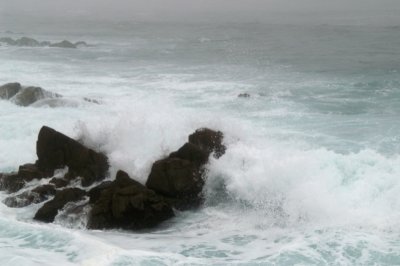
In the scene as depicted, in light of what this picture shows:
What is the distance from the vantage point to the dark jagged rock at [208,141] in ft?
52.6

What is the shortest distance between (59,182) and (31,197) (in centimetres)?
93

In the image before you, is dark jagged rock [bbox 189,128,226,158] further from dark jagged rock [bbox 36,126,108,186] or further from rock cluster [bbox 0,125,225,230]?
dark jagged rock [bbox 36,126,108,186]

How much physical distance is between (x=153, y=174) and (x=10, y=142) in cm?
747

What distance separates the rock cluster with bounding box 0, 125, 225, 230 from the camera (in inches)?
525

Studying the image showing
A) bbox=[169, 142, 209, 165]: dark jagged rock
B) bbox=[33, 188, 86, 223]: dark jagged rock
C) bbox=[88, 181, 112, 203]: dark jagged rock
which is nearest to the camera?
bbox=[33, 188, 86, 223]: dark jagged rock

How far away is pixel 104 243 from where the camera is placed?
37.7 feet

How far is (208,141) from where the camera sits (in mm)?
16219

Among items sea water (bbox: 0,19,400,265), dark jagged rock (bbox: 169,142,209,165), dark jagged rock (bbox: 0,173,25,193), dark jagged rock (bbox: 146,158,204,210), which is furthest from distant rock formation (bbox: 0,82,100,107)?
dark jagged rock (bbox: 146,158,204,210)

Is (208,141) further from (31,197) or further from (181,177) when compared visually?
(31,197)

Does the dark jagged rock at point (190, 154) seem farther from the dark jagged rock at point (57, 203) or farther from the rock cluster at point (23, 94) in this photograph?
the rock cluster at point (23, 94)

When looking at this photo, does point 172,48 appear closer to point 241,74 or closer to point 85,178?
point 241,74

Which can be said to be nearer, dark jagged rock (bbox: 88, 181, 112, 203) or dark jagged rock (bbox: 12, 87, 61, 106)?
dark jagged rock (bbox: 88, 181, 112, 203)

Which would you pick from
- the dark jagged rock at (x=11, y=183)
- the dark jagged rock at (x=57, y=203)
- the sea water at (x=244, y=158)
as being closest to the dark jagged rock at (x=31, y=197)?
the sea water at (x=244, y=158)

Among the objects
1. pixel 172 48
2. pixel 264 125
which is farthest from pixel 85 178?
pixel 172 48
